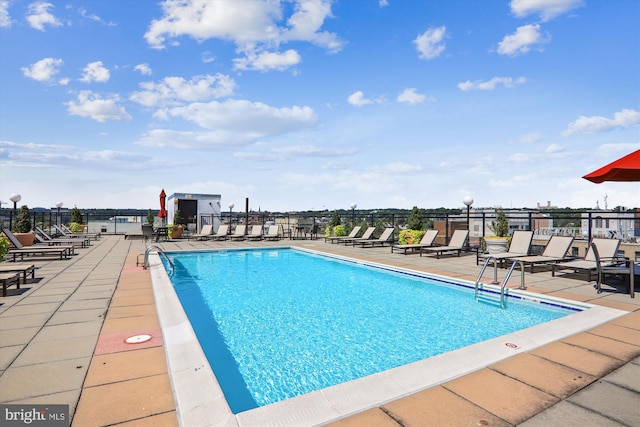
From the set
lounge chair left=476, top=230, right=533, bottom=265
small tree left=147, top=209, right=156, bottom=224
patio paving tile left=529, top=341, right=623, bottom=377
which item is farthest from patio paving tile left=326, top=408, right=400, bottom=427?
small tree left=147, top=209, right=156, bottom=224

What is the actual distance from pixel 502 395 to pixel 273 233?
14341mm

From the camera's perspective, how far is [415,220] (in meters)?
12.0

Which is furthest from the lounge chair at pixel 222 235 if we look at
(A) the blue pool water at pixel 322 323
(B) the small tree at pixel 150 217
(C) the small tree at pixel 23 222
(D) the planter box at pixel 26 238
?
(A) the blue pool water at pixel 322 323

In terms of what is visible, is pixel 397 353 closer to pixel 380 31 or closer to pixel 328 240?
pixel 380 31

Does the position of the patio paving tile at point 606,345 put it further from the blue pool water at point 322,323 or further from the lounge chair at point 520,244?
the lounge chair at point 520,244

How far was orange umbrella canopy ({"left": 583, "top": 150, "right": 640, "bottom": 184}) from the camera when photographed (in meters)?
4.36

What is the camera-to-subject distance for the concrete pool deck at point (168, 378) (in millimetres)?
1884

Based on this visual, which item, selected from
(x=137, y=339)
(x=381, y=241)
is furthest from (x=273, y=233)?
(x=137, y=339)

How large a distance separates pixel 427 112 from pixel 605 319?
10426mm

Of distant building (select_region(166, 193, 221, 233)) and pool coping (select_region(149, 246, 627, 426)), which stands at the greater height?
distant building (select_region(166, 193, 221, 233))

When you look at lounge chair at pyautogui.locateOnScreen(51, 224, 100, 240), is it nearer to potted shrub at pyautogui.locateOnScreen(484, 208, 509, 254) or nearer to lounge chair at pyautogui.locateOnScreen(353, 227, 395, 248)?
lounge chair at pyautogui.locateOnScreen(353, 227, 395, 248)

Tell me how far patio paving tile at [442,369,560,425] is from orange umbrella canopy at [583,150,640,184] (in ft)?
12.0

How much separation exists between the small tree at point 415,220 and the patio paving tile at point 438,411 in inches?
401

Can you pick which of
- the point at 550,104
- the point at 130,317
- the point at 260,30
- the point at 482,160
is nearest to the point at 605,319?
the point at 130,317
